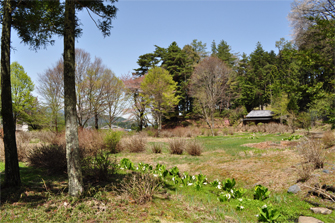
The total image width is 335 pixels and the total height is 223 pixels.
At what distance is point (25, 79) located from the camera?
24.5 meters

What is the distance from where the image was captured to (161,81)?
26.6 m

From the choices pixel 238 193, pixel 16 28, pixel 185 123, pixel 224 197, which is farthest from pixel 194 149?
pixel 185 123

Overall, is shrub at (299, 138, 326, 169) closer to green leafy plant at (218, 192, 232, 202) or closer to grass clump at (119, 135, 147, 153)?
green leafy plant at (218, 192, 232, 202)

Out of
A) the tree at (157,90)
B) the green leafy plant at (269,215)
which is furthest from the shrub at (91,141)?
the tree at (157,90)

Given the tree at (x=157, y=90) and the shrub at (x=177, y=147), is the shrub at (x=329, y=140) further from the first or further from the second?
the tree at (x=157, y=90)

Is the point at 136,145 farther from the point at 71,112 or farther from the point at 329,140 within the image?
the point at 329,140

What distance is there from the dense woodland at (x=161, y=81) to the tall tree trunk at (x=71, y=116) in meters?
0.02

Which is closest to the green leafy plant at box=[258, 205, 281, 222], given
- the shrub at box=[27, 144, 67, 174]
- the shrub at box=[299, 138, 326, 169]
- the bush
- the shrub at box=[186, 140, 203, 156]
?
the shrub at box=[299, 138, 326, 169]

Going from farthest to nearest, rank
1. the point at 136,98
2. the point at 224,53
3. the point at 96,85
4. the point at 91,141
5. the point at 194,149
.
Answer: the point at 224,53, the point at 136,98, the point at 96,85, the point at 91,141, the point at 194,149

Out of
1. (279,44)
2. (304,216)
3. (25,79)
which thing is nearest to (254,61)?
(279,44)

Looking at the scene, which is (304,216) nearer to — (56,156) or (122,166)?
(122,166)

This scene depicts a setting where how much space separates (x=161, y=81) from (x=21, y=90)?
1751 cm

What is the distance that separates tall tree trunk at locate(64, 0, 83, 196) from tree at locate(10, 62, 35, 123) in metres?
23.9

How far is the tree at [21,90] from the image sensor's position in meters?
23.4
